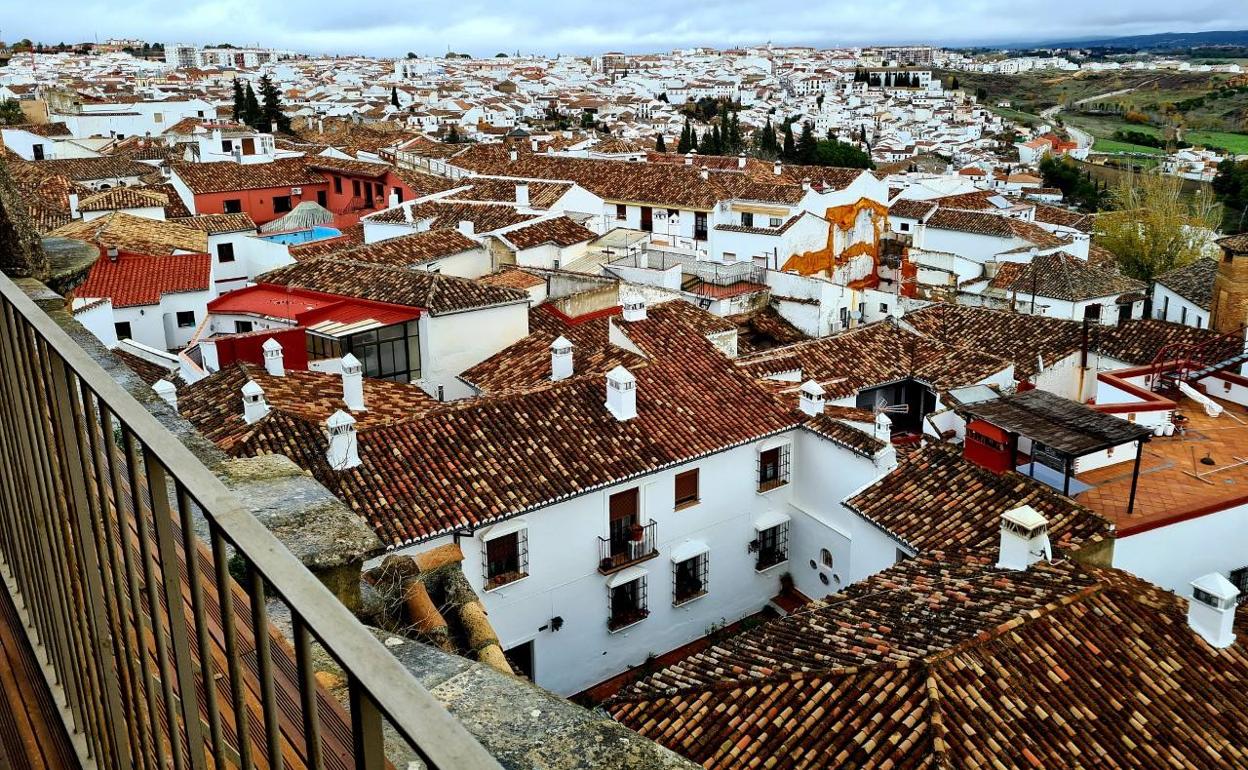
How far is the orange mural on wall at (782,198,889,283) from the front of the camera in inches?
1182

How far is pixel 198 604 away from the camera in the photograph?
4.85 feet

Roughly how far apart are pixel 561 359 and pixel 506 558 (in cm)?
351

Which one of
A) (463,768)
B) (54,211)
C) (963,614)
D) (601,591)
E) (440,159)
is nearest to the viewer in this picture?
(463,768)

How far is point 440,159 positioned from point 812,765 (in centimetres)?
3797

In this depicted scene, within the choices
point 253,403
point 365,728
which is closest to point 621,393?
point 253,403

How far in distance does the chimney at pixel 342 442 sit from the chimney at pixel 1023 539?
6.81 metres

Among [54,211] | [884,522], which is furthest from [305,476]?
[54,211]

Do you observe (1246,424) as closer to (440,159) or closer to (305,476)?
(305,476)

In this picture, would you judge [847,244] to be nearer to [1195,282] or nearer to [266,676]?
[1195,282]

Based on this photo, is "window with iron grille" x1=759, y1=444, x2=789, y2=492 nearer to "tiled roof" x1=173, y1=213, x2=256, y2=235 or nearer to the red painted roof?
the red painted roof

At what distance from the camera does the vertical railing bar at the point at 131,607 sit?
70.1 inches

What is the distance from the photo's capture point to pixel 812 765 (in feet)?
A: 23.1

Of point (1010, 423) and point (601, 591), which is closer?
point (1010, 423)

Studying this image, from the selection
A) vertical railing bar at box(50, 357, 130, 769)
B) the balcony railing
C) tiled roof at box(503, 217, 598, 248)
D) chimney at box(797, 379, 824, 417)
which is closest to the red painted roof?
tiled roof at box(503, 217, 598, 248)
